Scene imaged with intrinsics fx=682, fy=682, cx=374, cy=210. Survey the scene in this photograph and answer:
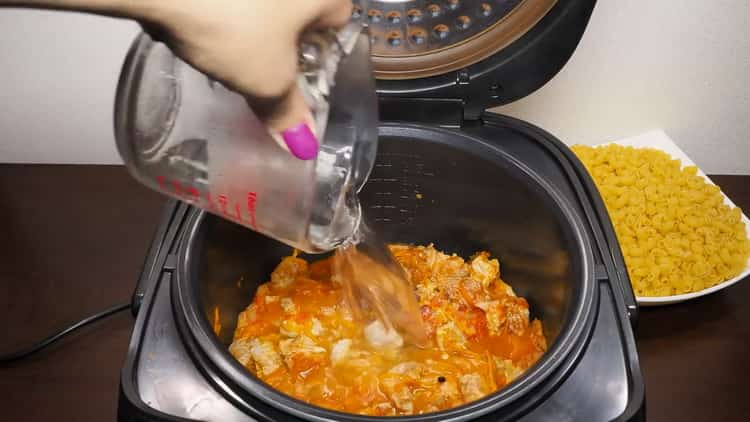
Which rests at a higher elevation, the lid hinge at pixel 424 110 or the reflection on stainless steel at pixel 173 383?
the lid hinge at pixel 424 110

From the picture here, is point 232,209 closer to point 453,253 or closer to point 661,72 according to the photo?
point 453,253

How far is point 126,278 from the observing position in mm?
1244

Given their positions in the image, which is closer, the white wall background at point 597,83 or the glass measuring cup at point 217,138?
the glass measuring cup at point 217,138

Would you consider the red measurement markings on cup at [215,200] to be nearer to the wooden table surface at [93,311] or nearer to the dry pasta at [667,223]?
the wooden table surface at [93,311]

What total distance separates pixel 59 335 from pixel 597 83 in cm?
110

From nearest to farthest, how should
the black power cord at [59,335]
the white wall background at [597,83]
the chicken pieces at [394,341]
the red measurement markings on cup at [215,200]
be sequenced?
the red measurement markings on cup at [215,200]
the chicken pieces at [394,341]
the black power cord at [59,335]
the white wall background at [597,83]

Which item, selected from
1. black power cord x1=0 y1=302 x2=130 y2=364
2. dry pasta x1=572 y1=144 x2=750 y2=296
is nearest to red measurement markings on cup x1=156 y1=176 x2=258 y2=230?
black power cord x1=0 y1=302 x2=130 y2=364

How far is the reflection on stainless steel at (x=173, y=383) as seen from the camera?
28.4 inches

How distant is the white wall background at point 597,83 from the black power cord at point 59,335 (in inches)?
15.7

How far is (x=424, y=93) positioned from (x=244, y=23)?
585mm

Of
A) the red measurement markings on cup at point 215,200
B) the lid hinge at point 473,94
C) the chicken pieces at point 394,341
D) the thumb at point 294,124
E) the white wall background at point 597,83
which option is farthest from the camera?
the white wall background at point 597,83

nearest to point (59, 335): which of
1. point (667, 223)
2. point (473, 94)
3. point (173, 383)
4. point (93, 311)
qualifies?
point (93, 311)

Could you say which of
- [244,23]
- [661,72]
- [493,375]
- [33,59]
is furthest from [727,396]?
[33,59]

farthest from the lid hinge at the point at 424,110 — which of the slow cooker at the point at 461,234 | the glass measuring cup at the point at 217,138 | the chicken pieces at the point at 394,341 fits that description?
the glass measuring cup at the point at 217,138
